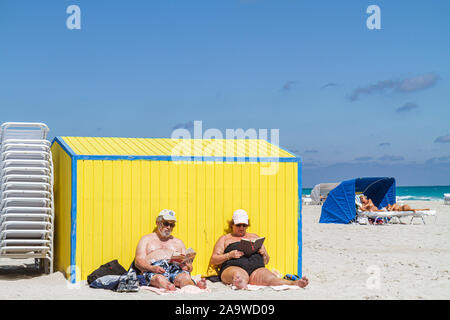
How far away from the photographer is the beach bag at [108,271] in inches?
323

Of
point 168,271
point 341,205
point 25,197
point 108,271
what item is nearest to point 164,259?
point 168,271

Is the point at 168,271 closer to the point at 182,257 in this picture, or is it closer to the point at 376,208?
the point at 182,257

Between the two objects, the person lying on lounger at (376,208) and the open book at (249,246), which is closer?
the open book at (249,246)

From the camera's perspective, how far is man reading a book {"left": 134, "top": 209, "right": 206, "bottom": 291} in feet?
26.2

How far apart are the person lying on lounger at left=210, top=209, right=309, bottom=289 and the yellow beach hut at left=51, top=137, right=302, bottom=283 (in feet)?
1.09

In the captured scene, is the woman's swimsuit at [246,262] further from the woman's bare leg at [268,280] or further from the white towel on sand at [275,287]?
the white towel on sand at [275,287]

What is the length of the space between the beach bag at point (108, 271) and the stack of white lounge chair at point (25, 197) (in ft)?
3.34

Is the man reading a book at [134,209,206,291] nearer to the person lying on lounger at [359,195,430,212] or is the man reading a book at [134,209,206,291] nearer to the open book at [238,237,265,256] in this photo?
the open book at [238,237,265,256]

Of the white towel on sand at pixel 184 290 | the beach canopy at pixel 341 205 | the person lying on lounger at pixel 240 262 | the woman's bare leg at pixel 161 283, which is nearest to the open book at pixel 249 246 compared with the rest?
the person lying on lounger at pixel 240 262

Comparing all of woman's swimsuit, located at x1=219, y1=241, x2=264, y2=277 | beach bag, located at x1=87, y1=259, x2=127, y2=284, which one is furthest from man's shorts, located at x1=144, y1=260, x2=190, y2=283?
woman's swimsuit, located at x1=219, y1=241, x2=264, y2=277

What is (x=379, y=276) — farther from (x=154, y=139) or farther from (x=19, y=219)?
(x=19, y=219)

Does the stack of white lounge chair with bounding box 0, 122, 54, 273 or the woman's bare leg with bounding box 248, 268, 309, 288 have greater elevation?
the stack of white lounge chair with bounding box 0, 122, 54, 273
